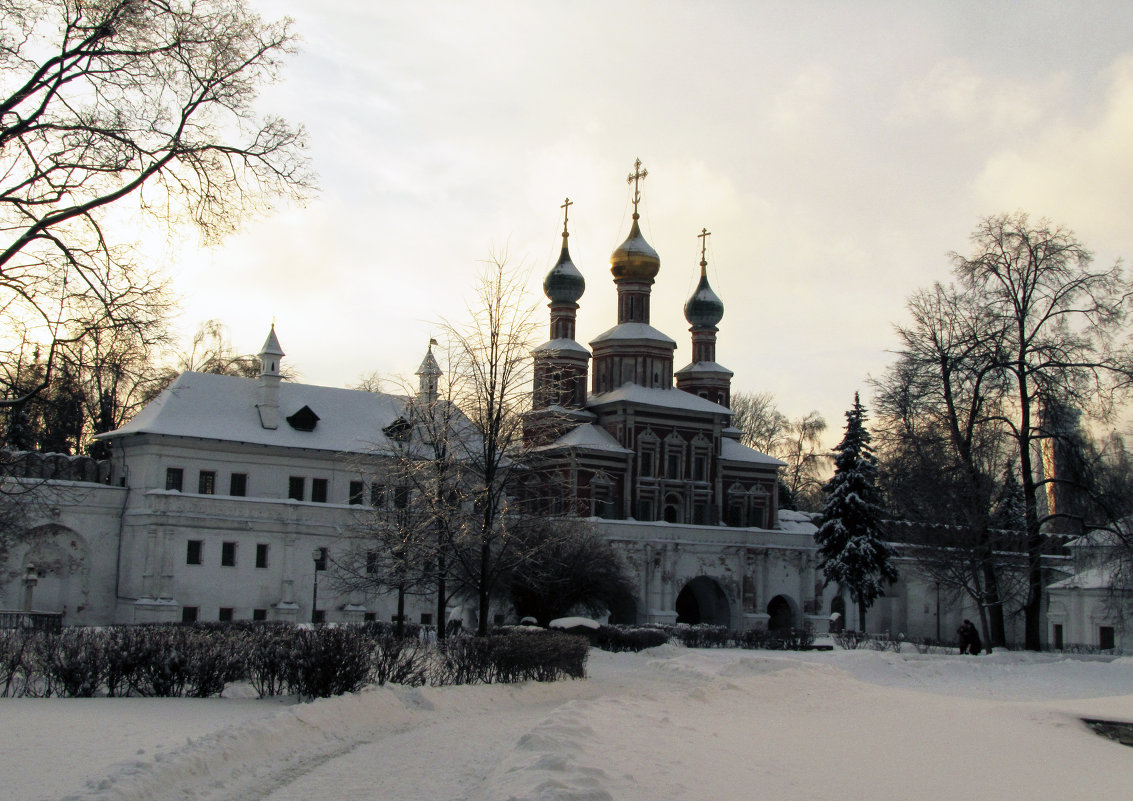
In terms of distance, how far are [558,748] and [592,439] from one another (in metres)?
42.5

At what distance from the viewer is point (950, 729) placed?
15930mm

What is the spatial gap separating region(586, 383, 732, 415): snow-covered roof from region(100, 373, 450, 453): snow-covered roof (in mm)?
11270

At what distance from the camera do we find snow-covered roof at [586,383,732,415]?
181 feet

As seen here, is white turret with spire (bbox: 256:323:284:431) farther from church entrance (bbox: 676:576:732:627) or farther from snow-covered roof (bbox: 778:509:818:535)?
snow-covered roof (bbox: 778:509:818:535)

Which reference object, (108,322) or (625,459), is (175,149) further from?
(625,459)

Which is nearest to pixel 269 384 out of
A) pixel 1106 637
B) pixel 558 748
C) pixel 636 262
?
pixel 636 262

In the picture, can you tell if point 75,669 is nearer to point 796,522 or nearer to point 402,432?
point 402,432

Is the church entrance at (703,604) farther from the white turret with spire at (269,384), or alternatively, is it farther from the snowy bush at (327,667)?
the snowy bush at (327,667)

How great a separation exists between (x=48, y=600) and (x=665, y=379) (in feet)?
99.0

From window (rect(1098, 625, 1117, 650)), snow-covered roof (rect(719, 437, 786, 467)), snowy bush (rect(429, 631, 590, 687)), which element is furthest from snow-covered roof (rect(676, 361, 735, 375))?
snowy bush (rect(429, 631, 590, 687))

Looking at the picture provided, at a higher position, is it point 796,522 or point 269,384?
point 269,384

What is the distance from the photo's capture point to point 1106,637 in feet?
150

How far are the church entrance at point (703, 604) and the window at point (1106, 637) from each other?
15.7 m

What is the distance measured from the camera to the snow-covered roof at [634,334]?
5759cm
